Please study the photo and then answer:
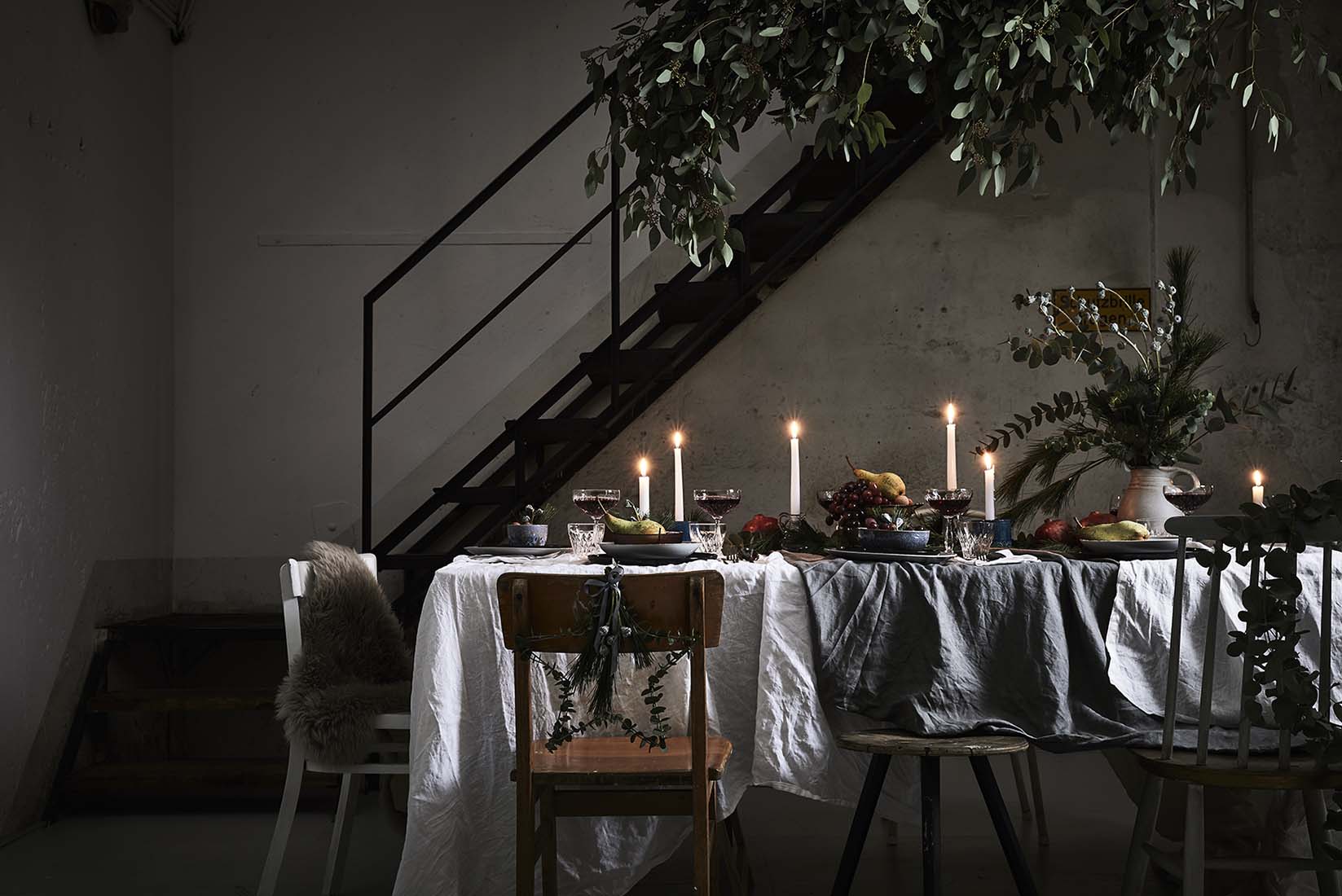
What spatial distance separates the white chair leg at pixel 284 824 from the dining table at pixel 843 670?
0.49 metres

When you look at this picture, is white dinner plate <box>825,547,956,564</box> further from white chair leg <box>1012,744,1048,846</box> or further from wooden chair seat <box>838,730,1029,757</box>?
white chair leg <box>1012,744,1048,846</box>

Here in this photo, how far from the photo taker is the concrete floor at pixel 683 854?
3.09 m

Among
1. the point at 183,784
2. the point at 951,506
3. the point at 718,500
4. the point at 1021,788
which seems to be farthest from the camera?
the point at 183,784

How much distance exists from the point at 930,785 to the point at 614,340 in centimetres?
242

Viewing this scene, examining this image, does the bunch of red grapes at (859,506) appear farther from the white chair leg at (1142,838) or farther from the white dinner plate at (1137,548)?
the white chair leg at (1142,838)

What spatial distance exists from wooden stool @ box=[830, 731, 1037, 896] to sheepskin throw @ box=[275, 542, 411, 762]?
3.68ft

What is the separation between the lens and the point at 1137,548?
2504 millimetres

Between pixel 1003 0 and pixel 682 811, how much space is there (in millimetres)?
1747

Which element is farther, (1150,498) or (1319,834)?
(1150,498)

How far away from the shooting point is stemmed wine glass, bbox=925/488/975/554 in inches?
101

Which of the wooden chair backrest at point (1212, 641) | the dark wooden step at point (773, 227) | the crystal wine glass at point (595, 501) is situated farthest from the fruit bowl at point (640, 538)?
the dark wooden step at point (773, 227)

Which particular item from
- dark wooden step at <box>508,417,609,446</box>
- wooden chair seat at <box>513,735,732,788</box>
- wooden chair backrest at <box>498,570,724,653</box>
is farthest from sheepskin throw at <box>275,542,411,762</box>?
dark wooden step at <box>508,417,609,446</box>

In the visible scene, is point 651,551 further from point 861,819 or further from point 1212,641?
point 1212,641

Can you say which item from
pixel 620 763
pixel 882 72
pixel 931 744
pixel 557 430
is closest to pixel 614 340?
pixel 557 430
